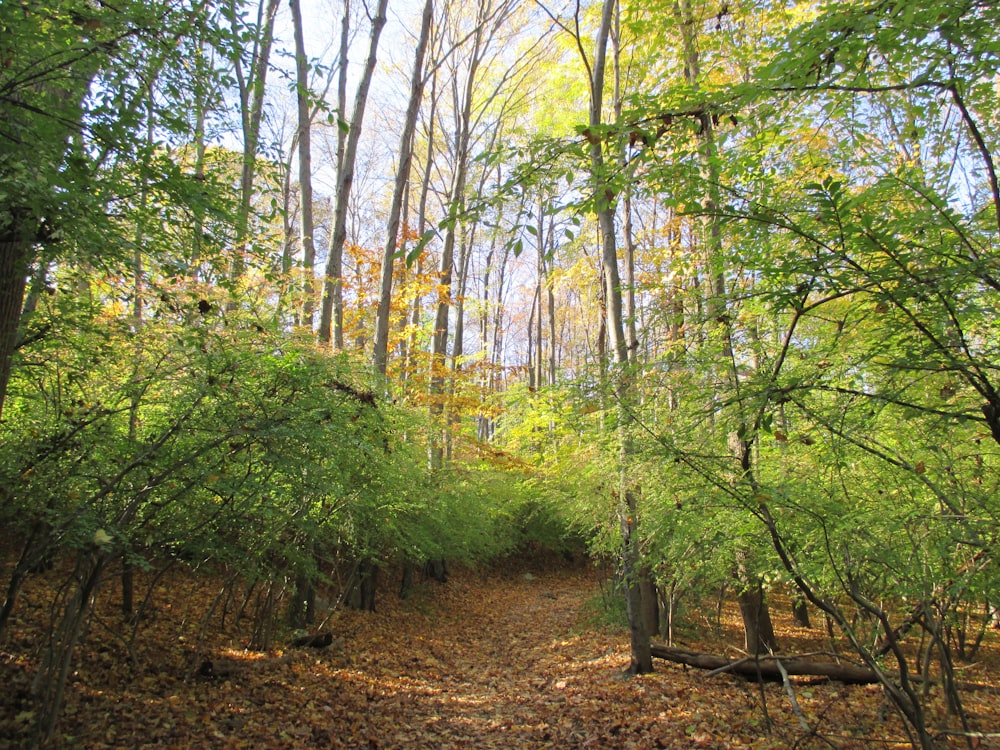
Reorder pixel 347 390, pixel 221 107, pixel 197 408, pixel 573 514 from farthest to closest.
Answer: pixel 573 514 → pixel 347 390 → pixel 197 408 → pixel 221 107

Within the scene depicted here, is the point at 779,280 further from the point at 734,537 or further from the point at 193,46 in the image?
the point at 193,46

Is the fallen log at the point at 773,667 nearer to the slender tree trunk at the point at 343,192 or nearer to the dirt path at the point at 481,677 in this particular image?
the dirt path at the point at 481,677

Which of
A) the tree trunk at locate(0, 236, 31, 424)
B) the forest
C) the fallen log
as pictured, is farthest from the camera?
the fallen log

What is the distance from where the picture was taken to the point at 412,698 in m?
5.97

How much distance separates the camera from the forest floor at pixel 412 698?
4293 millimetres

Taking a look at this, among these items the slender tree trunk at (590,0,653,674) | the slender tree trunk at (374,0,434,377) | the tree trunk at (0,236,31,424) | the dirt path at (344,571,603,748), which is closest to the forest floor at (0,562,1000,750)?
the dirt path at (344,571,603,748)

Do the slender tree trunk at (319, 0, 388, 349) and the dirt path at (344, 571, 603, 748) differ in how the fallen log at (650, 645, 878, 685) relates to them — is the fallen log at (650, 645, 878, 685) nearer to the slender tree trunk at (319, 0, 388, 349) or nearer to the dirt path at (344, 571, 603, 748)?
the dirt path at (344, 571, 603, 748)

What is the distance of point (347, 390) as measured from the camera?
5219mm

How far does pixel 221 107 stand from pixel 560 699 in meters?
6.21

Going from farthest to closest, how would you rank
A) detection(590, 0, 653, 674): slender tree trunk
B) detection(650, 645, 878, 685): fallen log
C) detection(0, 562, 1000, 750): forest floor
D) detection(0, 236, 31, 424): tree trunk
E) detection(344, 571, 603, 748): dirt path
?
detection(590, 0, 653, 674): slender tree trunk < detection(650, 645, 878, 685): fallen log < detection(344, 571, 603, 748): dirt path < detection(0, 562, 1000, 750): forest floor < detection(0, 236, 31, 424): tree trunk

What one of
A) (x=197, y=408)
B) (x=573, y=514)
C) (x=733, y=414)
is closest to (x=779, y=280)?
(x=733, y=414)

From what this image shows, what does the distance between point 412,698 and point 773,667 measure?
374 cm

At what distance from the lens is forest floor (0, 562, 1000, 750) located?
4293 millimetres

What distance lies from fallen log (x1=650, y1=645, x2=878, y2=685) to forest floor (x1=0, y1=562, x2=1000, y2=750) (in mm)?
Result: 118
